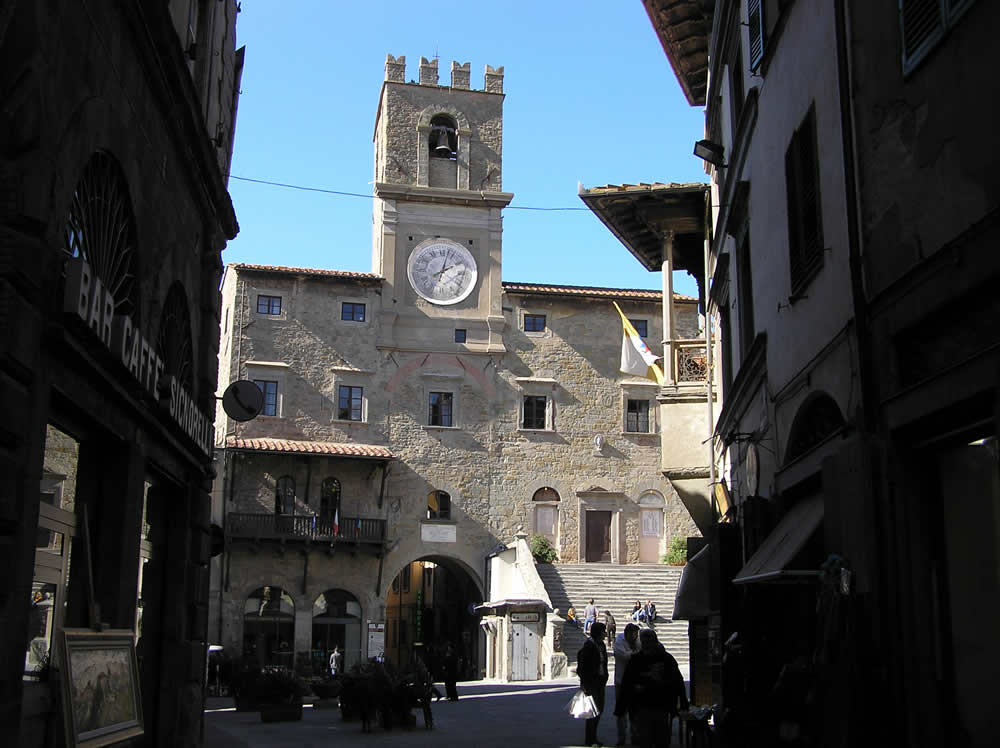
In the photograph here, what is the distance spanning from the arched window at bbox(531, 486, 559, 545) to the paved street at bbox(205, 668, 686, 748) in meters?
17.5

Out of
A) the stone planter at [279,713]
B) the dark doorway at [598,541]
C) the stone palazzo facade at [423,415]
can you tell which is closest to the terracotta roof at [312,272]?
the stone palazzo facade at [423,415]

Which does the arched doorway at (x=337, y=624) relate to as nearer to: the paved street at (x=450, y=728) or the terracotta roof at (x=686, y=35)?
the paved street at (x=450, y=728)

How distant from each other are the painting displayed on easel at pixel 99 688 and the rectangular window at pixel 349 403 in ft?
108

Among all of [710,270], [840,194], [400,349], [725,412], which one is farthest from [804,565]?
[400,349]

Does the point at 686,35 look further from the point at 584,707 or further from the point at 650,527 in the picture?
the point at 650,527

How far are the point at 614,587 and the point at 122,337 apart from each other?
1203 inches

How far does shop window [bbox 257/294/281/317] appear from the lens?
40.9 m

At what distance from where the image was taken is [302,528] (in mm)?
38438

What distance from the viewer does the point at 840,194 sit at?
890 centimetres

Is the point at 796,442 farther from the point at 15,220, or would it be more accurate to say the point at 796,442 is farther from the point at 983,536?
the point at 15,220

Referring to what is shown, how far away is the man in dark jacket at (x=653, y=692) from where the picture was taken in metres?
11.3

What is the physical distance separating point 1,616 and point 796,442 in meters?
7.64

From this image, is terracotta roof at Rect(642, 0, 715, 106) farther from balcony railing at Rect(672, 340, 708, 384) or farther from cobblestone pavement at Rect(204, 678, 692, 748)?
cobblestone pavement at Rect(204, 678, 692, 748)

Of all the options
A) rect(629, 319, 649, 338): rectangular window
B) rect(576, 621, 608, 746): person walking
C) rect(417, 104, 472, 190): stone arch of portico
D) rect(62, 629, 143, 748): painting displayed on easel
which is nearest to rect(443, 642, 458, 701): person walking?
rect(576, 621, 608, 746): person walking
